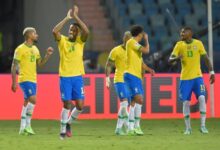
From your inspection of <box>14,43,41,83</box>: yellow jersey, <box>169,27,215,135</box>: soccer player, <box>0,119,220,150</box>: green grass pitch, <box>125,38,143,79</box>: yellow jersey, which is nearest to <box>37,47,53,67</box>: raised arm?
<box>14,43,41,83</box>: yellow jersey

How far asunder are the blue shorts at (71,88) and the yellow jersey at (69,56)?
0.30ft

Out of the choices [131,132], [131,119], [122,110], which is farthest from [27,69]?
Result: [131,132]

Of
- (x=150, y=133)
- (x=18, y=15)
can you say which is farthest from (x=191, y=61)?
(x=18, y=15)

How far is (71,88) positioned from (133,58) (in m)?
1.80

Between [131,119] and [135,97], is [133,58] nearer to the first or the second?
[135,97]

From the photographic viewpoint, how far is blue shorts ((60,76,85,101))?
1689cm

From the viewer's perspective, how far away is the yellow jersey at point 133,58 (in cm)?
1819

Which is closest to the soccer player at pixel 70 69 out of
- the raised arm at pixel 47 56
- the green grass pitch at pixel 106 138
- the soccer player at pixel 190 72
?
the raised arm at pixel 47 56

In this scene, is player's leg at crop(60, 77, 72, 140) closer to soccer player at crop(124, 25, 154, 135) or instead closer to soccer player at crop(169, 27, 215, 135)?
soccer player at crop(124, 25, 154, 135)

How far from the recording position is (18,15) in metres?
34.3

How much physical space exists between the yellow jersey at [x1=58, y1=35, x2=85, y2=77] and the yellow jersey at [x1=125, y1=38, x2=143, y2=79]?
1395mm

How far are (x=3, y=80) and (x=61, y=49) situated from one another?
7.73m

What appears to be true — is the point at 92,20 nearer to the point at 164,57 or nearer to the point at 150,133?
the point at 164,57

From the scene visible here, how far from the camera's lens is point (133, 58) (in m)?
18.2
